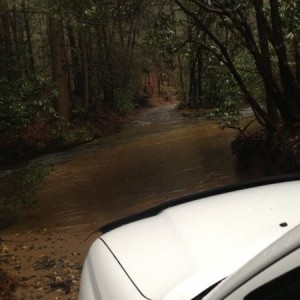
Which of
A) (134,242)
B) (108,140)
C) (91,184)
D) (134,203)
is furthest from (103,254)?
(108,140)

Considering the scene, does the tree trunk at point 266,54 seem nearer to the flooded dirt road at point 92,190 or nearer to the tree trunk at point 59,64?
the flooded dirt road at point 92,190

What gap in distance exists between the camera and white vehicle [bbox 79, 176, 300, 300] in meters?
1.59

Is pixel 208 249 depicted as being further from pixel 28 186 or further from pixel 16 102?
pixel 16 102

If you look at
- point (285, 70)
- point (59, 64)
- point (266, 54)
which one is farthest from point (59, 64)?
point (285, 70)

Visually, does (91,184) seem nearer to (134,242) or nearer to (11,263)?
(11,263)

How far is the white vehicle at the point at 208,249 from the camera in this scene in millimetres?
1590

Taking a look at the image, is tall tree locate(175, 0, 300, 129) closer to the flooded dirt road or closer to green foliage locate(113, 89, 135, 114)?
the flooded dirt road

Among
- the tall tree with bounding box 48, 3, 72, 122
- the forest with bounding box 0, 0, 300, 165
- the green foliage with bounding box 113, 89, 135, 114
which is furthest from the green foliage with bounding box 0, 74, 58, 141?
the green foliage with bounding box 113, 89, 135, 114

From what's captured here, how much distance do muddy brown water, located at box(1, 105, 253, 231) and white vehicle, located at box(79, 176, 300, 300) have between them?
575 cm

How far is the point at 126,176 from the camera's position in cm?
1275

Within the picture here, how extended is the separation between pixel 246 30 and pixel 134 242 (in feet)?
26.6

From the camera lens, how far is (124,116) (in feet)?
105

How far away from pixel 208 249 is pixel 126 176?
1054cm

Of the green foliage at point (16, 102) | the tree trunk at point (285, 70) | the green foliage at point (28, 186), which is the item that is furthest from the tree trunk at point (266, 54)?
the green foliage at point (28, 186)
